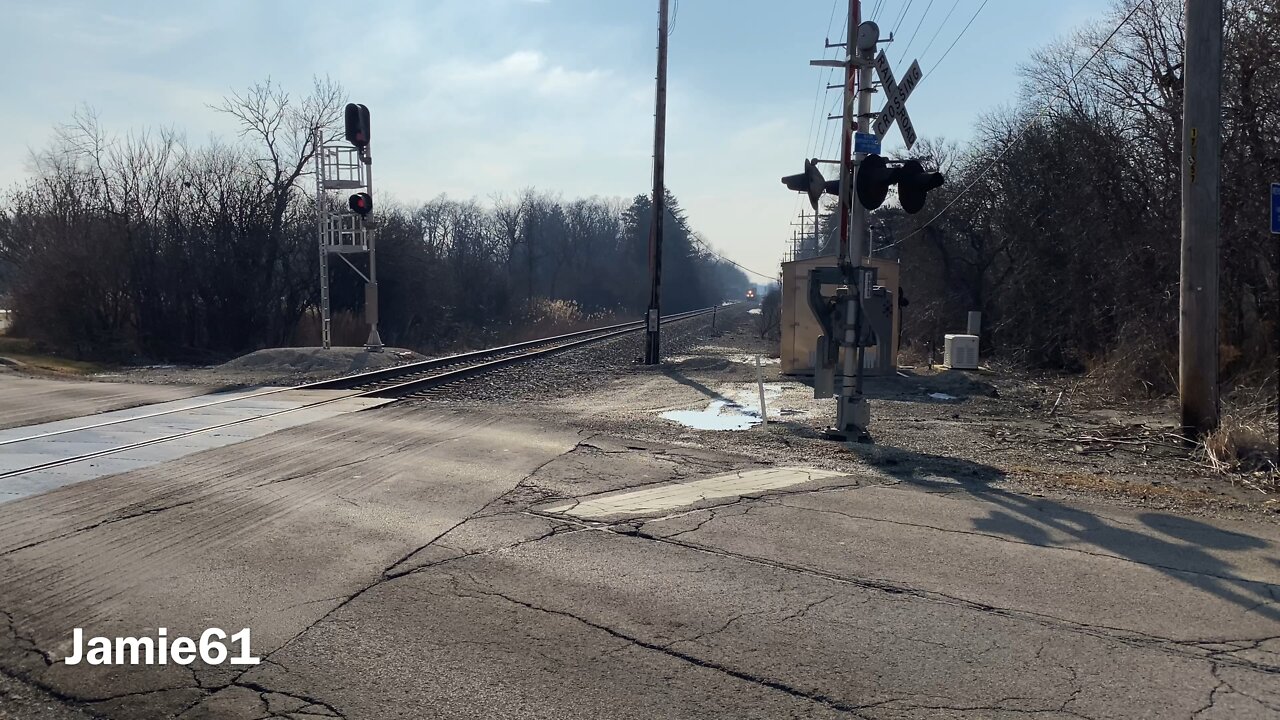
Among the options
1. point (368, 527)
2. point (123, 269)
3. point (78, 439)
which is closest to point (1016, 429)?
point (368, 527)

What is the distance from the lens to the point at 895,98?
11648 millimetres

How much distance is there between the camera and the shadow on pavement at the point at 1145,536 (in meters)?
5.75

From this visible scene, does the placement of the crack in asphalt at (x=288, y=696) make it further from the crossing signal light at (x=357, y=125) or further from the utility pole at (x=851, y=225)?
the crossing signal light at (x=357, y=125)

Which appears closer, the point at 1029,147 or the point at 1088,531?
the point at 1088,531

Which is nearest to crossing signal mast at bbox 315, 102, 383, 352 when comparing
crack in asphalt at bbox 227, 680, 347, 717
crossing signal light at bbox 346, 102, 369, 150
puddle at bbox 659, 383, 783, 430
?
crossing signal light at bbox 346, 102, 369, 150

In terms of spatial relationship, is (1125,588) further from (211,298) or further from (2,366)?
(211,298)

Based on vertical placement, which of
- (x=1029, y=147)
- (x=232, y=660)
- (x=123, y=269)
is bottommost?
(x=232, y=660)

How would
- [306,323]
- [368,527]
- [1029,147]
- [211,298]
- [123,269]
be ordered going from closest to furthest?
[368,527] < [1029,147] < [123,269] < [211,298] < [306,323]

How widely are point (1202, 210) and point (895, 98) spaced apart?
3.69 metres

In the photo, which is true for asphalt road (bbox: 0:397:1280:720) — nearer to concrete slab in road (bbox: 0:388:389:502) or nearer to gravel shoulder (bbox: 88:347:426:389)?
concrete slab in road (bbox: 0:388:389:502)

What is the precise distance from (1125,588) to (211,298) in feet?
124

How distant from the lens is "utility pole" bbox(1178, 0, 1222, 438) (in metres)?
10.6

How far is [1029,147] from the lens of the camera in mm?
30891

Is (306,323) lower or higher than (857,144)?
lower
